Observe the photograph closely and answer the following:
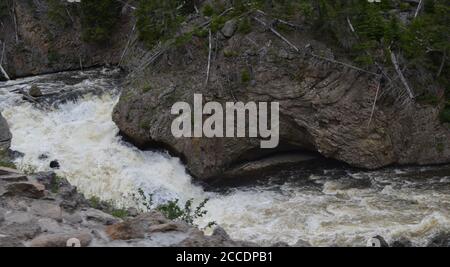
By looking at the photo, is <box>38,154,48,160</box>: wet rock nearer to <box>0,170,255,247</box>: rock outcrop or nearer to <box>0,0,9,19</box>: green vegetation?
<box>0,170,255,247</box>: rock outcrop

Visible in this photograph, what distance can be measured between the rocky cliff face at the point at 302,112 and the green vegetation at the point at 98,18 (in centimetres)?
702

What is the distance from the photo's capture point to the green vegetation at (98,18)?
68.6 feet

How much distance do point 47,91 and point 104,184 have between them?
18.4 feet

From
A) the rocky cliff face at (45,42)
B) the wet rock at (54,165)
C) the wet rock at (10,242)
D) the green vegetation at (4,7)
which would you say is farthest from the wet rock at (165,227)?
the green vegetation at (4,7)

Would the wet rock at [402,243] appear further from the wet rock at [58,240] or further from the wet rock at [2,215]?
the wet rock at [2,215]

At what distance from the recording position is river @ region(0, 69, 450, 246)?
11.3 meters

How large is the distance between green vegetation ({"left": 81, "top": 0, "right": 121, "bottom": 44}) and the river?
3.76m

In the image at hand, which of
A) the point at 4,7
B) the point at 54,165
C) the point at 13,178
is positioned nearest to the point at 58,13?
the point at 4,7

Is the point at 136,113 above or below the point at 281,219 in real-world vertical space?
above

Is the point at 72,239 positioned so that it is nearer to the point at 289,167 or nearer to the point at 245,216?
the point at 245,216

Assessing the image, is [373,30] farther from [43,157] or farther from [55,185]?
[55,185]

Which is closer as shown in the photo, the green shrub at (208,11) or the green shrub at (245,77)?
the green shrub at (245,77)

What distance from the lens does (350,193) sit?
1308 centimetres
